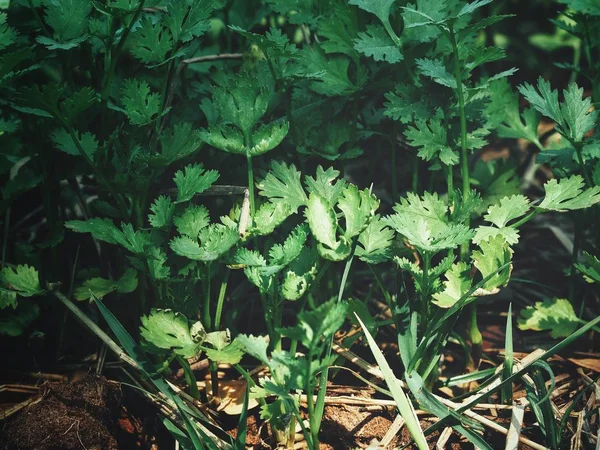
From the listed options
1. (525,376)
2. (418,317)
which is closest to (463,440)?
(525,376)

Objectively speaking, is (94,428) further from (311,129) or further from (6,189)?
(311,129)

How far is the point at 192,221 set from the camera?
1361mm

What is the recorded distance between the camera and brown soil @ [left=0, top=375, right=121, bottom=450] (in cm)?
134

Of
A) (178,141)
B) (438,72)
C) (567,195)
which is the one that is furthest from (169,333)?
(567,195)

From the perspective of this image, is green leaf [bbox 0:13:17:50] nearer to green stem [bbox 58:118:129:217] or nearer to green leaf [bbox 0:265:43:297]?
green stem [bbox 58:118:129:217]

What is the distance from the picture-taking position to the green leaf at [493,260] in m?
1.36

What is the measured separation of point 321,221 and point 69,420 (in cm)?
76

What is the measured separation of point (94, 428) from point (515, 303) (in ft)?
4.22

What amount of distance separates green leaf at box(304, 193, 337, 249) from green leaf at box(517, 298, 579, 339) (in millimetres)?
687

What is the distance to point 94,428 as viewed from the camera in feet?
4.51

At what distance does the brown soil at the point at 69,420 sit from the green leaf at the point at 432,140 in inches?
39.1

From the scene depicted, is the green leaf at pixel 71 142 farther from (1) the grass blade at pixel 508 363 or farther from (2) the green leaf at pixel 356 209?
(1) the grass blade at pixel 508 363

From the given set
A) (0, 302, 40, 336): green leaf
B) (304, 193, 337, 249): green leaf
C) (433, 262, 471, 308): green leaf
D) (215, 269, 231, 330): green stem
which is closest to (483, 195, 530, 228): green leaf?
(433, 262, 471, 308): green leaf

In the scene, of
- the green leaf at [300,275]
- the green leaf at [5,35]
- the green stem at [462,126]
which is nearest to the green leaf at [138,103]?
the green leaf at [5,35]
